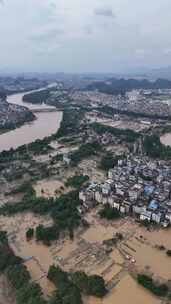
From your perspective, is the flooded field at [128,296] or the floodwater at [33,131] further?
the floodwater at [33,131]

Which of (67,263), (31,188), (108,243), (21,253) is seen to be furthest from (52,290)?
(31,188)

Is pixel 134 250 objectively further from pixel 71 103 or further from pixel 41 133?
pixel 71 103

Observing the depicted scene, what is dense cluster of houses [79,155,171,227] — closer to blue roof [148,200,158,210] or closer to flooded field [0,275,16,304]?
blue roof [148,200,158,210]

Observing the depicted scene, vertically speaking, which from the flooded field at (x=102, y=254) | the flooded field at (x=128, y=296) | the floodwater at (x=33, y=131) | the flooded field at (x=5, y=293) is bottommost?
the flooded field at (x=5, y=293)

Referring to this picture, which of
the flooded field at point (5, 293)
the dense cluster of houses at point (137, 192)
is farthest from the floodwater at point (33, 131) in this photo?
the flooded field at point (5, 293)

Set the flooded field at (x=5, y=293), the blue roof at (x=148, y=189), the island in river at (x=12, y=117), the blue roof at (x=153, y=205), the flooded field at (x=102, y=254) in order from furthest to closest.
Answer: the island in river at (x=12, y=117) < the blue roof at (x=148, y=189) < the blue roof at (x=153, y=205) < the flooded field at (x=102, y=254) < the flooded field at (x=5, y=293)

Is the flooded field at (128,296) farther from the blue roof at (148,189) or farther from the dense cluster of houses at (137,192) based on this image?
the blue roof at (148,189)

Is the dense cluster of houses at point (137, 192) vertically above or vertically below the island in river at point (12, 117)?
below

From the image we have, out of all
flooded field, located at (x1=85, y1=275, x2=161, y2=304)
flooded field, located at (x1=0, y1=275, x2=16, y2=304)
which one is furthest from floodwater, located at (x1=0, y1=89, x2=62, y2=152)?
flooded field, located at (x1=85, y1=275, x2=161, y2=304)
